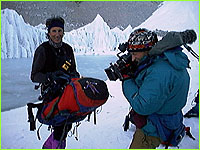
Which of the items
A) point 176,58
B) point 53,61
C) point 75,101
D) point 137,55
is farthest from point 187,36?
point 53,61

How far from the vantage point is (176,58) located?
870mm

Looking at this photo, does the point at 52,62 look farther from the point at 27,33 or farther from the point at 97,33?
the point at 27,33

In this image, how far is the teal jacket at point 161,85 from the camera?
851 millimetres

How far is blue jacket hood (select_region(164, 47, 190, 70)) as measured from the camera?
2.80 feet

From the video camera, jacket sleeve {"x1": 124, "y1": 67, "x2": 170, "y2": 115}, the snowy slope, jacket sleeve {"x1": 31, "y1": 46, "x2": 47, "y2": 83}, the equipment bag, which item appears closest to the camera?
jacket sleeve {"x1": 124, "y1": 67, "x2": 170, "y2": 115}

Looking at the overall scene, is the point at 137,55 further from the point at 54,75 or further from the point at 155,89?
the point at 54,75

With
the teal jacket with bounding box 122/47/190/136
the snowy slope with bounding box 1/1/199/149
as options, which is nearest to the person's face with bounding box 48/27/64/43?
the teal jacket with bounding box 122/47/190/136

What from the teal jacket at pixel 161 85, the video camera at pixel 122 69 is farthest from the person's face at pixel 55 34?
the teal jacket at pixel 161 85

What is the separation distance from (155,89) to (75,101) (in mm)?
500

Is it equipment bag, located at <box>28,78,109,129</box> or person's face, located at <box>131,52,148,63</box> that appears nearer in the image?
person's face, located at <box>131,52,148,63</box>

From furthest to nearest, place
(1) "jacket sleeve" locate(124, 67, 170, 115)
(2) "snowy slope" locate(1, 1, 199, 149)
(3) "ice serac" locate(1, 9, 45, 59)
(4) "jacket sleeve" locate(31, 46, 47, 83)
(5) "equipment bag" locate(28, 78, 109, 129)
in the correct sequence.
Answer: (3) "ice serac" locate(1, 9, 45, 59) < (2) "snowy slope" locate(1, 1, 199, 149) < (4) "jacket sleeve" locate(31, 46, 47, 83) < (5) "equipment bag" locate(28, 78, 109, 129) < (1) "jacket sleeve" locate(124, 67, 170, 115)

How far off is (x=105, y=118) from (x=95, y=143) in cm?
64

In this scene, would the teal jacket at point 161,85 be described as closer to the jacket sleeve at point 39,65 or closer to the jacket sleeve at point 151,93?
the jacket sleeve at point 151,93

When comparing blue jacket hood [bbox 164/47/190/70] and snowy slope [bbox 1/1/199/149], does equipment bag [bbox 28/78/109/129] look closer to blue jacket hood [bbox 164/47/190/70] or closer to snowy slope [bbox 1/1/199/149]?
blue jacket hood [bbox 164/47/190/70]
